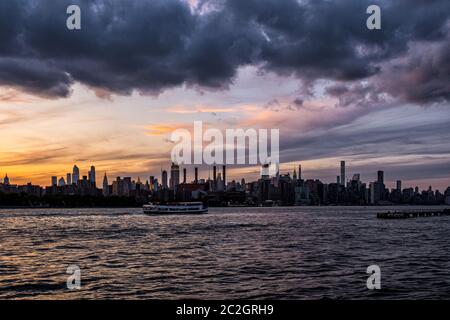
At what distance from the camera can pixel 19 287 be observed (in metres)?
33.9

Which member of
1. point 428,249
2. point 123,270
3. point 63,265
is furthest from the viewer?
point 428,249

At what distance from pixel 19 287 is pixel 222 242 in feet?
130

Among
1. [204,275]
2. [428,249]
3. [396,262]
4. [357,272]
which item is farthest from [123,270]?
[428,249]
